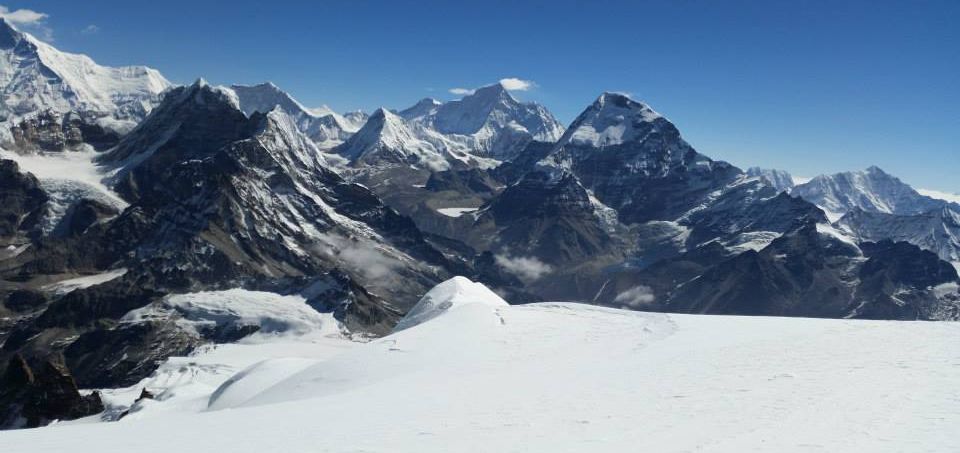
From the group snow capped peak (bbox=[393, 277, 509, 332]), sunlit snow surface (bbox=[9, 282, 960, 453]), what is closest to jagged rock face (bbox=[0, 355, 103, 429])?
sunlit snow surface (bbox=[9, 282, 960, 453])

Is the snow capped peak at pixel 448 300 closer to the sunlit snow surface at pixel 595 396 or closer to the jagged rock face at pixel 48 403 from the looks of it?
the sunlit snow surface at pixel 595 396

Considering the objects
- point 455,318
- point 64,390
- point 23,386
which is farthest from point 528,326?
point 23,386

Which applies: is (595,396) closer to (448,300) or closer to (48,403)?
(448,300)

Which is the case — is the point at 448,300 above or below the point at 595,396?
above

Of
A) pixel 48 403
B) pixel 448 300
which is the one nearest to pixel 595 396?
pixel 448 300

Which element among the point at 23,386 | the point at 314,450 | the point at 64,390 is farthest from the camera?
the point at 23,386

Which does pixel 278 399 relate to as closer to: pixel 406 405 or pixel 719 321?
pixel 406 405

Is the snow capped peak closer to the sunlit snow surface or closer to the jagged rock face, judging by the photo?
the sunlit snow surface

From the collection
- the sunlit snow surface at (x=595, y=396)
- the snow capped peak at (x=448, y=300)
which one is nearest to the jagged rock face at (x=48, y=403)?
the sunlit snow surface at (x=595, y=396)
